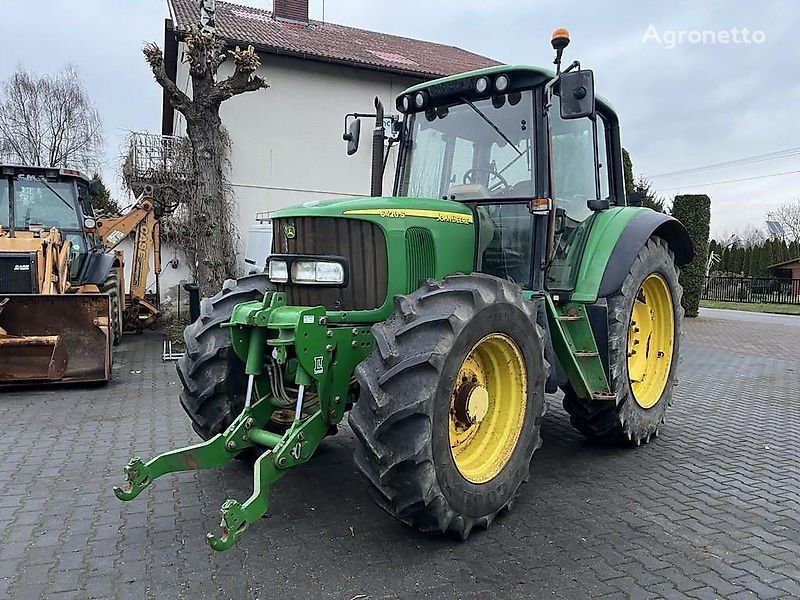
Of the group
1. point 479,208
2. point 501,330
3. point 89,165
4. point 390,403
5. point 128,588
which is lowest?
point 128,588

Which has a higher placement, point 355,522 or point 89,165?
point 89,165

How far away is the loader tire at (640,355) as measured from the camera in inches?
172

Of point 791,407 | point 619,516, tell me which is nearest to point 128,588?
point 619,516

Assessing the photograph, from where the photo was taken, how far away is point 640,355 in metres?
5.17

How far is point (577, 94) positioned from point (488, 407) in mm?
1840

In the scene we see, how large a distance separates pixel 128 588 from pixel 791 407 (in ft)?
21.0

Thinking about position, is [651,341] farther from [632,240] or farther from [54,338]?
[54,338]

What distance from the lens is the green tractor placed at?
3.01 metres

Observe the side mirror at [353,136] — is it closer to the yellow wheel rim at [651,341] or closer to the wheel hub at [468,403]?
the wheel hub at [468,403]

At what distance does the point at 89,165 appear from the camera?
32.7 metres

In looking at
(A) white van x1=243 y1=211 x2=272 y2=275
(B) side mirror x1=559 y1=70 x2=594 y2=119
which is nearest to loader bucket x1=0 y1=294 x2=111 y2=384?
(A) white van x1=243 y1=211 x2=272 y2=275

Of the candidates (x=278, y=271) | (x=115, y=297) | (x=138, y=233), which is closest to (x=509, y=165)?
(x=278, y=271)

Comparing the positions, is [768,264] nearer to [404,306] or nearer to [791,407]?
[791,407]

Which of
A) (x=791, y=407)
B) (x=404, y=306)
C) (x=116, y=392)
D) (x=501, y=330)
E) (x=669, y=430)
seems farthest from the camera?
(x=116, y=392)
